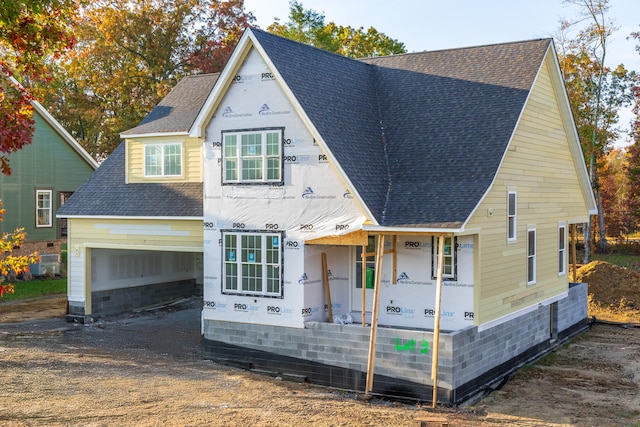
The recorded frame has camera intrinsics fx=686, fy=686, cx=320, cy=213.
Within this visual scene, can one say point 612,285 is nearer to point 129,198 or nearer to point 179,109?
point 179,109

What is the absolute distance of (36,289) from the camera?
28.7 metres

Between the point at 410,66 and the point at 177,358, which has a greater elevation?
the point at 410,66

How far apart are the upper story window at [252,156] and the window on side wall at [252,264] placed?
1420 mm

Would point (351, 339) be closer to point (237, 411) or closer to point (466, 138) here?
point (237, 411)

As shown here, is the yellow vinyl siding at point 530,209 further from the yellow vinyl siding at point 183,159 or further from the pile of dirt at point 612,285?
the yellow vinyl siding at point 183,159

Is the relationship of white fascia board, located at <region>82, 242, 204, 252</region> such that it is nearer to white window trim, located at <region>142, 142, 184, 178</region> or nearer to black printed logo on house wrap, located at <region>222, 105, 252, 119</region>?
white window trim, located at <region>142, 142, 184, 178</region>

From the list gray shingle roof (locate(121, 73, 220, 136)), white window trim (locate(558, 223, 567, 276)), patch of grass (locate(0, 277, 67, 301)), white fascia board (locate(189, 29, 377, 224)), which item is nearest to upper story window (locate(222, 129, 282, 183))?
white fascia board (locate(189, 29, 377, 224))

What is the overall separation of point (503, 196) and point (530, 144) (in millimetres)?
2397

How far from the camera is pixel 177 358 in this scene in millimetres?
17641

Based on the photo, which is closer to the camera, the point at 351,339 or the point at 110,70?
the point at 351,339

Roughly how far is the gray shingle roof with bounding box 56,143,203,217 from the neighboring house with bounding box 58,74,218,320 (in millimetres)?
31

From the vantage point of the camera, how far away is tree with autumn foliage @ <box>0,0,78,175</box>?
9.28 metres

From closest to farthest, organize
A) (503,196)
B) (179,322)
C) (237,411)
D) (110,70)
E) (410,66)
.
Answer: (237,411) → (503,196) → (410,66) → (179,322) → (110,70)

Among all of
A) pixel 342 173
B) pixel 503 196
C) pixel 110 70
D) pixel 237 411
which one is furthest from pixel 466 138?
pixel 110 70
